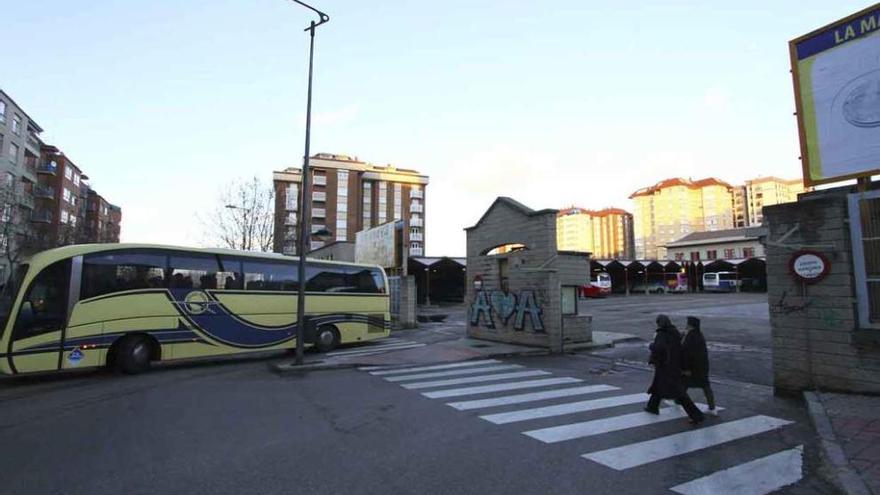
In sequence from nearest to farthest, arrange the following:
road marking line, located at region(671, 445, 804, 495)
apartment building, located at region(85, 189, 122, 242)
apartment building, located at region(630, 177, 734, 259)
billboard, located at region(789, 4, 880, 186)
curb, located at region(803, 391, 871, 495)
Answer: curb, located at region(803, 391, 871, 495) → road marking line, located at region(671, 445, 804, 495) → billboard, located at region(789, 4, 880, 186) → apartment building, located at region(85, 189, 122, 242) → apartment building, located at region(630, 177, 734, 259)

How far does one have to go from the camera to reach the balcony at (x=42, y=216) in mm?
55631

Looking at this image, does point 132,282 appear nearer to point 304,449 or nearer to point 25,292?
point 25,292

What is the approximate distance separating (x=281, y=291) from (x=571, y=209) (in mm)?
132581

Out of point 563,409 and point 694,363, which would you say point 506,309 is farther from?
point 694,363

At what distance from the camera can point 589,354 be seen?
13.9m

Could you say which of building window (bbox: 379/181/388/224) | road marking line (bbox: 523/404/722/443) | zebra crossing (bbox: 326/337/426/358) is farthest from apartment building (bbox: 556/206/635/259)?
road marking line (bbox: 523/404/722/443)

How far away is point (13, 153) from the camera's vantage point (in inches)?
2008

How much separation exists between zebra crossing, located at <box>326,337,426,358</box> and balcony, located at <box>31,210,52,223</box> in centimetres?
5662

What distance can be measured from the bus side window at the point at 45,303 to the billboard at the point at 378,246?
15120 mm

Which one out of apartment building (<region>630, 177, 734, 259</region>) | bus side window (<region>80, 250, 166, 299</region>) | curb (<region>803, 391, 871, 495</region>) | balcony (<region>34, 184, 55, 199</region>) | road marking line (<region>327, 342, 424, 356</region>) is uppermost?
apartment building (<region>630, 177, 734, 259</region>)

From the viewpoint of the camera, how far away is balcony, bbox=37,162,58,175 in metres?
61.4

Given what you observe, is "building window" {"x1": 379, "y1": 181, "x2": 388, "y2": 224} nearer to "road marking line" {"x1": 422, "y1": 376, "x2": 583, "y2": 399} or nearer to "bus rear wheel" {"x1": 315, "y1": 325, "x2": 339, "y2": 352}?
"bus rear wheel" {"x1": 315, "y1": 325, "x2": 339, "y2": 352}

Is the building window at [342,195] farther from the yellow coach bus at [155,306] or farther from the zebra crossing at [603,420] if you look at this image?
the zebra crossing at [603,420]

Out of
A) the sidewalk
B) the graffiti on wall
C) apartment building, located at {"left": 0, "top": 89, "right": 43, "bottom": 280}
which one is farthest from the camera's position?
apartment building, located at {"left": 0, "top": 89, "right": 43, "bottom": 280}
